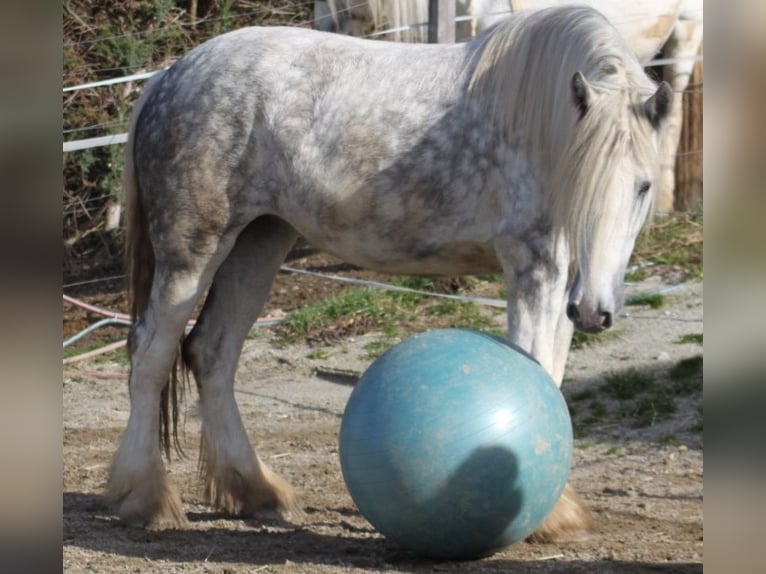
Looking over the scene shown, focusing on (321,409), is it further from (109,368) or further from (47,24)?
(47,24)

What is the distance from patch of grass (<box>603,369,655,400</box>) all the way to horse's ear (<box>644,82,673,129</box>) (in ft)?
9.12

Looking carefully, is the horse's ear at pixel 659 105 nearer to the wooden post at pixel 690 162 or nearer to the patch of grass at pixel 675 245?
the patch of grass at pixel 675 245

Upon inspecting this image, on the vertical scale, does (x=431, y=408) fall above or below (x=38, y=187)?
below

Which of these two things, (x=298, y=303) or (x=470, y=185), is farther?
(x=298, y=303)

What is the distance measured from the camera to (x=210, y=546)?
13.1 feet

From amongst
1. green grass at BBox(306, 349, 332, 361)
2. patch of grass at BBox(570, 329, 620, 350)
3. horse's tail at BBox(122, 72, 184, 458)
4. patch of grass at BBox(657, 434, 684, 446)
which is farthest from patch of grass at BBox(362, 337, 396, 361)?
horse's tail at BBox(122, 72, 184, 458)

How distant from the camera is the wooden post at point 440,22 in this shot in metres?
7.04

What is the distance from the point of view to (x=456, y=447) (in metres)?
3.30

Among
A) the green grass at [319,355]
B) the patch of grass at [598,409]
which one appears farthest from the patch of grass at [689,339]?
the green grass at [319,355]

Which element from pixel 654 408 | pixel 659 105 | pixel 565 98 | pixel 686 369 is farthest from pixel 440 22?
pixel 659 105

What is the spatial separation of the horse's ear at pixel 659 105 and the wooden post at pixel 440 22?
3.64 meters

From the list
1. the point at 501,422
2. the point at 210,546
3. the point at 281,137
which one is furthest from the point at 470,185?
the point at 210,546

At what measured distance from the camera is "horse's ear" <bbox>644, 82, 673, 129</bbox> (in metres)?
3.47

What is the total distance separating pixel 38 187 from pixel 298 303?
730 centimetres
